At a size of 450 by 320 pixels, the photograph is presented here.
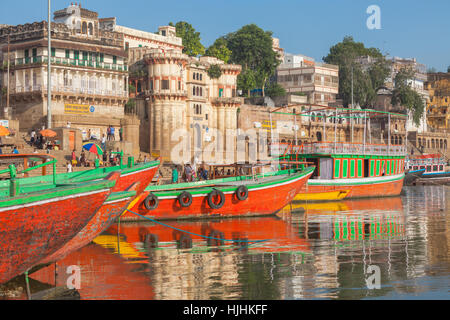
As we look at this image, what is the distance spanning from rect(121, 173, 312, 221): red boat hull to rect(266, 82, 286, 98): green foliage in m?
49.0

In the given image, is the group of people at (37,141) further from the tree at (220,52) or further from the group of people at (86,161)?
the tree at (220,52)

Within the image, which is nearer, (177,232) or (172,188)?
(177,232)

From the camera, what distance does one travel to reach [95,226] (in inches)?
663

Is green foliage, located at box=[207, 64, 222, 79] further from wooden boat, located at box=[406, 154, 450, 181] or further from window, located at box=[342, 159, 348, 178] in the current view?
window, located at box=[342, 159, 348, 178]

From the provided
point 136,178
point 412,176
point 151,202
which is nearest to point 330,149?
point 151,202

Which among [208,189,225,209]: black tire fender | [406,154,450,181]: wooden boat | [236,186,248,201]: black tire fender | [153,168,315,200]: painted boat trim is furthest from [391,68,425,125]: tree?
[208,189,225,209]: black tire fender

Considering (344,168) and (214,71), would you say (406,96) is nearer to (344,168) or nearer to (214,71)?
(214,71)

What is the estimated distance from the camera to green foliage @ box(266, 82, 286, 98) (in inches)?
3167

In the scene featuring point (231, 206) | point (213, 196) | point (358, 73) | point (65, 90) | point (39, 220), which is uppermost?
point (358, 73)

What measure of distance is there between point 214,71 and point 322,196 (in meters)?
27.8

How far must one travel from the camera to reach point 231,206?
2869 centimetres
